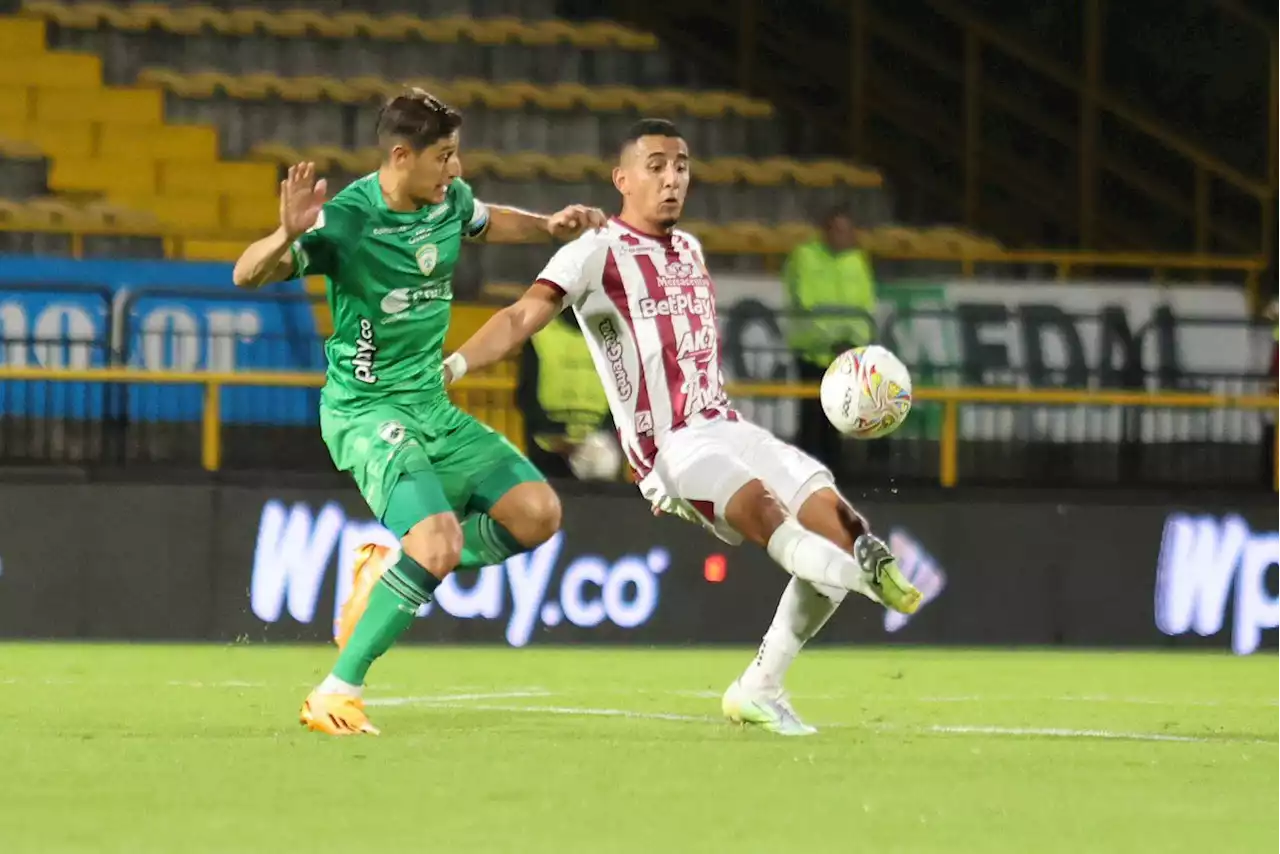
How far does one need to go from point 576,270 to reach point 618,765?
77.7 inches

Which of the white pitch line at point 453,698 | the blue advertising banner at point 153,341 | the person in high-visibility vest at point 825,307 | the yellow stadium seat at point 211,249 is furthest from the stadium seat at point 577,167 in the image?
the white pitch line at point 453,698

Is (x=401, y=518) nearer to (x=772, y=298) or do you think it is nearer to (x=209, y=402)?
(x=209, y=402)

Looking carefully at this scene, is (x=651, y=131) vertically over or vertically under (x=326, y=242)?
over

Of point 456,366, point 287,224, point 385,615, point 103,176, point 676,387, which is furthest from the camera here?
point 103,176

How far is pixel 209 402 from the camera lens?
43.3 feet

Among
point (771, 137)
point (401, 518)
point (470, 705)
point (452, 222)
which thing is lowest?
point (470, 705)

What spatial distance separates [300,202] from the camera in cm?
733

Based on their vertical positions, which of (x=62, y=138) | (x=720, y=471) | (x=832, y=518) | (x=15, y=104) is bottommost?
(x=832, y=518)

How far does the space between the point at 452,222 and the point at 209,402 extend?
514cm

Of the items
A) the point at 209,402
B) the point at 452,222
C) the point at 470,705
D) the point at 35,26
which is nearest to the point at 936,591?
the point at 209,402

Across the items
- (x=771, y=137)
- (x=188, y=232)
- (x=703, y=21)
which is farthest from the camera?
(x=703, y=21)

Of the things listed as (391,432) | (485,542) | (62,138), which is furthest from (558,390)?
(62,138)

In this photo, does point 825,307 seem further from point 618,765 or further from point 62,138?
point 618,765

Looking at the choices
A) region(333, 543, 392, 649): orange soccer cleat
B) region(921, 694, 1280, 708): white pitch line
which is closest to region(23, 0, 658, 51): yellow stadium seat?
region(921, 694, 1280, 708): white pitch line
